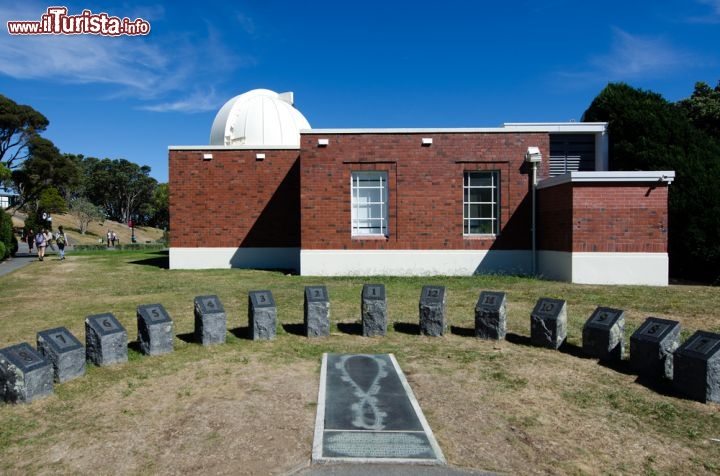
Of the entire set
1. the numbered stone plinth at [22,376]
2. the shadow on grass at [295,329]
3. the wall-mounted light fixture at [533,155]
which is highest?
the wall-mounted light fixture at [533,155]

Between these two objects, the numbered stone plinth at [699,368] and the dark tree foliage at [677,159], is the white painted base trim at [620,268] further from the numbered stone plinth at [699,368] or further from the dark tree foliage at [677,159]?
the numbered stone plinth at [699,368]

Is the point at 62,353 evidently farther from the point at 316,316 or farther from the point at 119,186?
the point at 119,186

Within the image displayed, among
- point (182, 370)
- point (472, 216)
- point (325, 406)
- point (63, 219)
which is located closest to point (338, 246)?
point (472, 216)

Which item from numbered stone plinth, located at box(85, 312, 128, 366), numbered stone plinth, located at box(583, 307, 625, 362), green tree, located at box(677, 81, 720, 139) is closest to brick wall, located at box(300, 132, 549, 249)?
numbered stone plinth, located at box(583, 307, 625, 362)

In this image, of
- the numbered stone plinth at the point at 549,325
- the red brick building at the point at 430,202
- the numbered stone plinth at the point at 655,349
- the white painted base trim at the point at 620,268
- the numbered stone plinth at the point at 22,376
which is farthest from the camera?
the red brick building at the point at 430,202

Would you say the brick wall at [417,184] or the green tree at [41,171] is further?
the green tree at [41,171]

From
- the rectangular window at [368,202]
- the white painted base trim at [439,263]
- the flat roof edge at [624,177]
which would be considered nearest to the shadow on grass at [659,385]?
the flat roof edge at [624,177]

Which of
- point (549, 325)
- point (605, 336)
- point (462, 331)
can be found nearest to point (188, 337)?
point (462, 331)

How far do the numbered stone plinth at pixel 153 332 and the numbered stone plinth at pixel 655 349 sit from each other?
5731mm

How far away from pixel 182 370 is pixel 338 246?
34.7ft

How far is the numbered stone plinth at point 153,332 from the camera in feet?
22.0

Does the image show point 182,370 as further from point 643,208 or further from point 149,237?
point 149,237

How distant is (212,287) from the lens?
13.5 metres

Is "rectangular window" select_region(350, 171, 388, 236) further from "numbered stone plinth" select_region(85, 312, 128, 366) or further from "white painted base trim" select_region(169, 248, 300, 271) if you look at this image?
"numbered stone plinth" select_region(85, 312, 128, 366)
